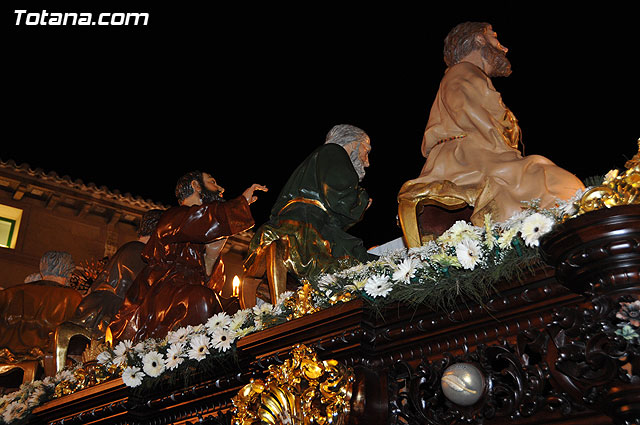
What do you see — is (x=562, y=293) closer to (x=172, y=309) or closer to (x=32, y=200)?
(x=172, y=309)

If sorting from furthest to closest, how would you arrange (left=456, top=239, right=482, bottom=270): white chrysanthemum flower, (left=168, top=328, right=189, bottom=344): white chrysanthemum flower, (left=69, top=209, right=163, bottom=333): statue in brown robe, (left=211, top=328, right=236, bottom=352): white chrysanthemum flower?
(left=69, top=209, right=163, bottom=333): statue in brown robe
(left=168, top=328, right=189, bottom=344): white chrysanthemum flower
(left=211, top=328, right=236, bottom=352): white chrysanthemum flower
(left=456, top=239, right=482, bottom=270): white chrysanthemum flower

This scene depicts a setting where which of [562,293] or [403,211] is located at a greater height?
[403,211]

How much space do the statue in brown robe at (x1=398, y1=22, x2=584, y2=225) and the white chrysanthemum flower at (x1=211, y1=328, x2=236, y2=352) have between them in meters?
1.38

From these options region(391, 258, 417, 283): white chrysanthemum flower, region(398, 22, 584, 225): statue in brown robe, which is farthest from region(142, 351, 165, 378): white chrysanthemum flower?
region(398, 22, 584, 225): statue in brown robe

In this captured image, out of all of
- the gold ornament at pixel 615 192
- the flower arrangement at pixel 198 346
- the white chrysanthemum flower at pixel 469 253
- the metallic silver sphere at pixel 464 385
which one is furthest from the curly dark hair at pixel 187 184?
the gold ornament at pixel 615 192

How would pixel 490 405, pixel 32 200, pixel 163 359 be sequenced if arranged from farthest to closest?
pixel 32 200 < pixel 163 359 < pixel 490 405

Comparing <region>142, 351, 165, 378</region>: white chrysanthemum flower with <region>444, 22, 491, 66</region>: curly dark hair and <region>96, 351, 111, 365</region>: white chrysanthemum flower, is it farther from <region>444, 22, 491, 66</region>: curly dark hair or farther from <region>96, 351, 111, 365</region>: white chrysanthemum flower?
<region>444, 22, 491, 66</region>: curly dark hair

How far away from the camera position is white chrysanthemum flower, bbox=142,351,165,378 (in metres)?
3.85

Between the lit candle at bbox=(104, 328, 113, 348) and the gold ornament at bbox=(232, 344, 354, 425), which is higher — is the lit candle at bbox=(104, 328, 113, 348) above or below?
above

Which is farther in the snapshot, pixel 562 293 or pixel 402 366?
pixel 402 366

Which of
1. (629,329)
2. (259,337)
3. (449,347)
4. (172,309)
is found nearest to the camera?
(629,329)

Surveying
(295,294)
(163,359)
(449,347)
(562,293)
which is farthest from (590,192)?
(163,359)

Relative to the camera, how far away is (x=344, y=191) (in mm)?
4922

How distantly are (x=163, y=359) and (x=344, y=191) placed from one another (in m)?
1.70
